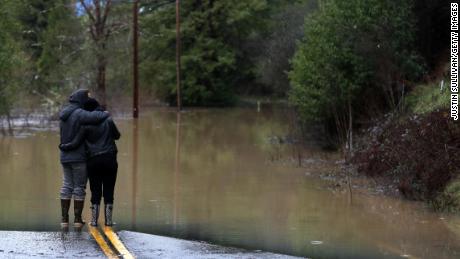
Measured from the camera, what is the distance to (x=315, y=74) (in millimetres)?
27266

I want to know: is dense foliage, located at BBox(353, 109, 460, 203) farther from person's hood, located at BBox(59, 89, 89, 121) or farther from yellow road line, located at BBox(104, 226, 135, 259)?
person's hood, located at BBox(59, 89, 89, 121)

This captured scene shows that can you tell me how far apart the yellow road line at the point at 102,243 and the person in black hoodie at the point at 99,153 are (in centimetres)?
33

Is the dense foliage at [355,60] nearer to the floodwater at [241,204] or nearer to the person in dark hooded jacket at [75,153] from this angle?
the floodwater at [241,204]

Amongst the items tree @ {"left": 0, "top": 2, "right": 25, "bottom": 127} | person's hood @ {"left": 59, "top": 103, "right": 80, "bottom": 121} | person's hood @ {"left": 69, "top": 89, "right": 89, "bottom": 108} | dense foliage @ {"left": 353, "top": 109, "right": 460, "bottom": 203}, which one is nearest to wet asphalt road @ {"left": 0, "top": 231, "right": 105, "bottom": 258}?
person's hood @ {"left": 59, "top": 103, "right": 80, "bottom": 121}

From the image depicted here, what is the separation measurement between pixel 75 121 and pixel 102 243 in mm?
2045

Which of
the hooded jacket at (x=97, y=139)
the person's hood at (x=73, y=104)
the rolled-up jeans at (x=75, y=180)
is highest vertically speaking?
the person's hood at (x=73, y=104)

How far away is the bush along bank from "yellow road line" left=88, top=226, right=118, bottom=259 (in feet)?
22.3

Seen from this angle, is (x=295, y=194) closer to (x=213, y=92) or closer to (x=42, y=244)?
(x=42, y=244)

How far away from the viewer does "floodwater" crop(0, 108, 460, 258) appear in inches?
520

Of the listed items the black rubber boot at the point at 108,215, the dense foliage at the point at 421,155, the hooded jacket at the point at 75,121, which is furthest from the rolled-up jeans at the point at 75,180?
the dense foliage at the point at 421,155

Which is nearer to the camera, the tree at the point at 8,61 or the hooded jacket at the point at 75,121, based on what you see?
the hooded jacket at the point at 75,121

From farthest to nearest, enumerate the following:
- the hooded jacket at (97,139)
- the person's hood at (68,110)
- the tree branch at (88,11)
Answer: the tree branch at (88,11), the person's hood at (68,110), the hooded jacket at (97,139)

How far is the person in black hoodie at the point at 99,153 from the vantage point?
12430 mm

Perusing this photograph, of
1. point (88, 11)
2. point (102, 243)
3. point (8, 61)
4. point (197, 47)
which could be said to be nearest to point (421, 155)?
point (102, 243)
